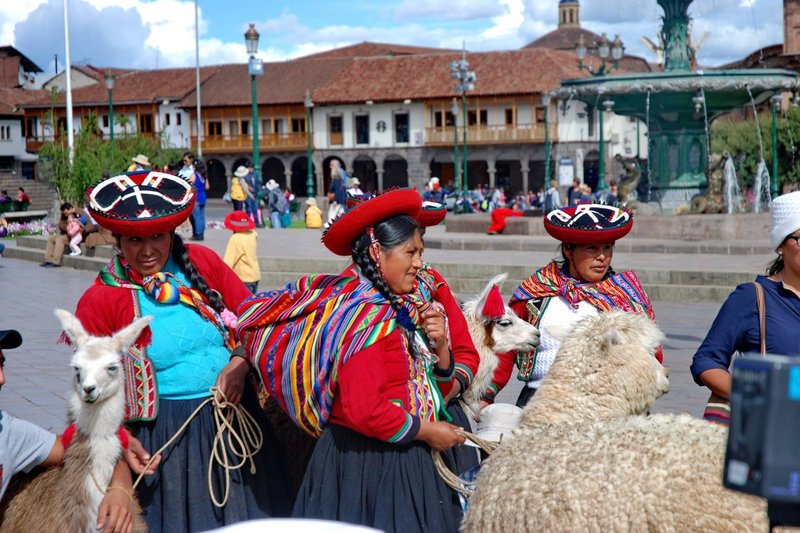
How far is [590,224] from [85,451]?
238cm

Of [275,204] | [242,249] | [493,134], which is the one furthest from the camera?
[493,134]

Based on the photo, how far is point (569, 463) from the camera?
3113mm

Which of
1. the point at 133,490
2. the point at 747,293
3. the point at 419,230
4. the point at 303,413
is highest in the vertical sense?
the point at 419,230

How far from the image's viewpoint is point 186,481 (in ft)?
13.3

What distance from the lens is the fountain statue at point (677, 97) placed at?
64.2ft

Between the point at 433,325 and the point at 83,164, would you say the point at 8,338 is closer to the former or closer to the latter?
the point at 433,325

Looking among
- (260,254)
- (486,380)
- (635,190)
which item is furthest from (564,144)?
(486,380)

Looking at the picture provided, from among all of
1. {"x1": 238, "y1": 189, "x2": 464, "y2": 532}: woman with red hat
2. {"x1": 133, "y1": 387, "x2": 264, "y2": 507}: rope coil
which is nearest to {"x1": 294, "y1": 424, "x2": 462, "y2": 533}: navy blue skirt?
{"x1": 238, "y1": 189, "x2": 464, "y2": 532}: woman with red hat

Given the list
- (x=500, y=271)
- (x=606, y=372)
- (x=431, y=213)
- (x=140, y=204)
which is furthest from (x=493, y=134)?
(x=140, y=204)

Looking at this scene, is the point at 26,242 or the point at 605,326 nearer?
the point at 605,326

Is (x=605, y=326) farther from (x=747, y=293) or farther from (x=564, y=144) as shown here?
(x=564, y=144)

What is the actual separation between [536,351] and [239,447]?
147 cm

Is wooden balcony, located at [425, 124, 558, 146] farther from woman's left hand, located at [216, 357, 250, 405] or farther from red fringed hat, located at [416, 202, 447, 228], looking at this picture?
woman's left hand, located at [216, 357, 250, 405]

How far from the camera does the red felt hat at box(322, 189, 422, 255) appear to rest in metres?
3.69
